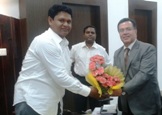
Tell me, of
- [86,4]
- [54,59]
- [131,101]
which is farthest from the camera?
[86,4]

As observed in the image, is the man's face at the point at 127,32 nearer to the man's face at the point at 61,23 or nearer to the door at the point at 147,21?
the man's face at the point at 61,23

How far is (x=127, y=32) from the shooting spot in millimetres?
2029

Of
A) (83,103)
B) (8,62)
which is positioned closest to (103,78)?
(8,62)

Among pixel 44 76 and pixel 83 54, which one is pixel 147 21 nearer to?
pixel 83 54

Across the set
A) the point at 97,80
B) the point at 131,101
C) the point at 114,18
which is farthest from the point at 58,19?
the point at 114,18

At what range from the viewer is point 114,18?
3.51 metres

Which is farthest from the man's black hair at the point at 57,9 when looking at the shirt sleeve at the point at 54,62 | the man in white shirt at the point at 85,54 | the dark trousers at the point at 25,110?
the man in white shirt at the point at 85,54

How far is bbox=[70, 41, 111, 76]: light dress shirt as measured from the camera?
3.16 m

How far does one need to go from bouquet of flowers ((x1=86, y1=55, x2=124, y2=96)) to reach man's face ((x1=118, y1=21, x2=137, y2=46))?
49 cm

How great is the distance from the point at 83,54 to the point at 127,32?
1268 millimetres

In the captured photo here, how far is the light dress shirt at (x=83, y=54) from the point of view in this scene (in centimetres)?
316

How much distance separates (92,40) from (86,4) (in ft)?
1.59

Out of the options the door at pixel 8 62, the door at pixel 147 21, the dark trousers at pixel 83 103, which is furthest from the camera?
the door at pixel 147 21

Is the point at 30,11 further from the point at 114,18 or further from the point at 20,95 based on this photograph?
the point at 114,18
